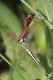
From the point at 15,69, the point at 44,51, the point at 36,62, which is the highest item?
the point at 44,51

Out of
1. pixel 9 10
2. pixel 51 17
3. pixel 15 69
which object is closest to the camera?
pixel 15 69

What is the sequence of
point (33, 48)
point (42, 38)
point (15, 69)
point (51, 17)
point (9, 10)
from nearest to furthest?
1. point (15, 69)
2. point (51, 17)
3. point (33, 48)
4. point (42, 38)
5. point (9, 10)

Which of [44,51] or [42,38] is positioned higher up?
[42,38]

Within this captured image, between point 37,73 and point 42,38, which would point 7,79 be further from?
point 42,38

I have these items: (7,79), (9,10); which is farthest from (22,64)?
(9,10)

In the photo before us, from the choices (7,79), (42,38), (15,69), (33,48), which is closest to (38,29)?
(42,38)

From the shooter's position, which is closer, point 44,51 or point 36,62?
point 36,62
